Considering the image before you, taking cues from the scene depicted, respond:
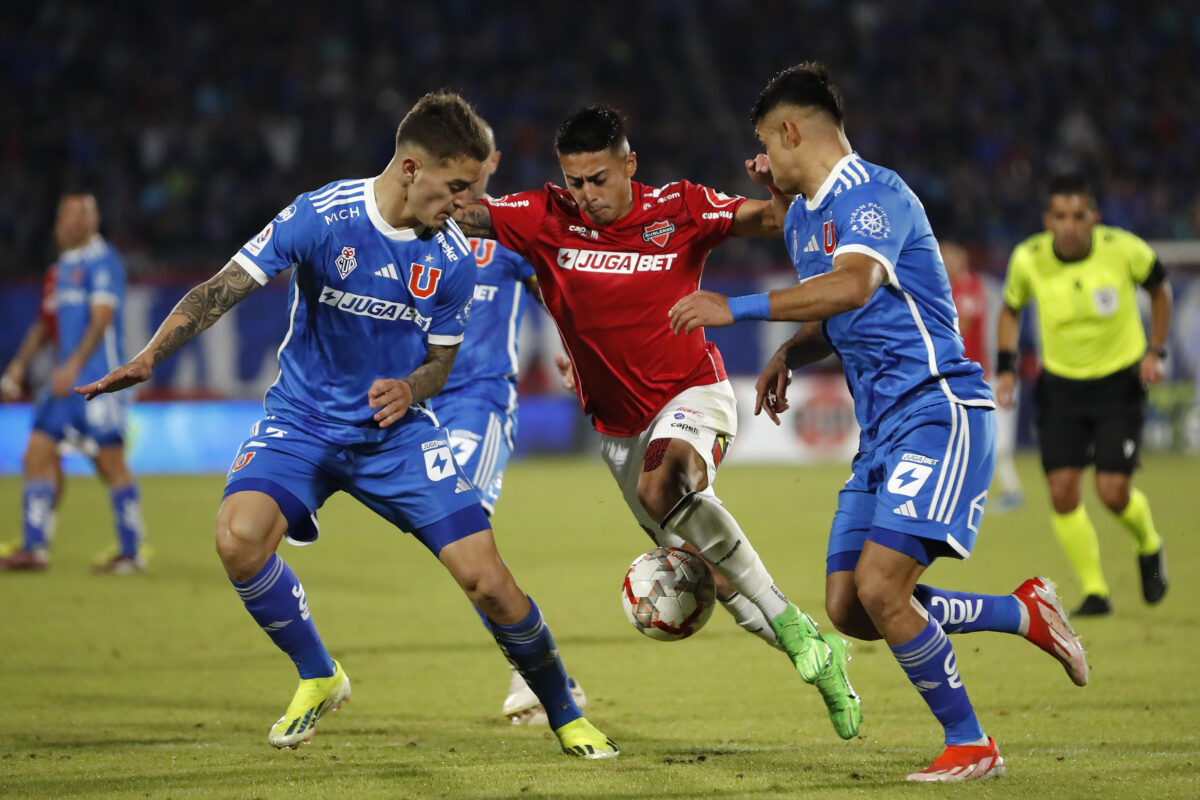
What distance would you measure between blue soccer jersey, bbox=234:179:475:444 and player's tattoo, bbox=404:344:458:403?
0.04m

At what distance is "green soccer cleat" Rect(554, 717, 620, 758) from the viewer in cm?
510

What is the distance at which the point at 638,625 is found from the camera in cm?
548

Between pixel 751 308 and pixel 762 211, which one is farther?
pixel 762 211

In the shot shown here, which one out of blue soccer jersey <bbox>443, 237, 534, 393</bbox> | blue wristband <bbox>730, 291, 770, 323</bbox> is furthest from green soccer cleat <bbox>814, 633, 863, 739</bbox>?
blue soccer jersey <bbox>443, 237, 534, 393</bbox>

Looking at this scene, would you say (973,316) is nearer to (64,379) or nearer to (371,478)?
(64,379)

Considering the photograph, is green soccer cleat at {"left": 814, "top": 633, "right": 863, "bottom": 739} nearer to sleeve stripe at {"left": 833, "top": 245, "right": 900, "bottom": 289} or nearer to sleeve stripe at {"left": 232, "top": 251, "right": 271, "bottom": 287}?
sleeve stripe at {"left": 833, "top": 245, "right": 900, "bottom": 289}

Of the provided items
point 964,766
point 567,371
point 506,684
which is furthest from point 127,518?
point 964,766

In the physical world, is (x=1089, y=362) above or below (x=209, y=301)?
below

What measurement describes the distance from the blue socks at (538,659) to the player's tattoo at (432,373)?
86 cm

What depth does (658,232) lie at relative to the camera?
5742mm

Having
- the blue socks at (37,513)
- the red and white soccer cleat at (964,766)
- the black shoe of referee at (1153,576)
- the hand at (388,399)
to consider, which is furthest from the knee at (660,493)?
the blue socks at (37,513)

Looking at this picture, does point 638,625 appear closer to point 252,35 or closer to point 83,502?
point 83,502

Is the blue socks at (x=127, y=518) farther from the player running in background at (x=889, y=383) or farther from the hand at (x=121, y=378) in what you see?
the player running in background at (x=889, y=383)

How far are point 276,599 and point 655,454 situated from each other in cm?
153
